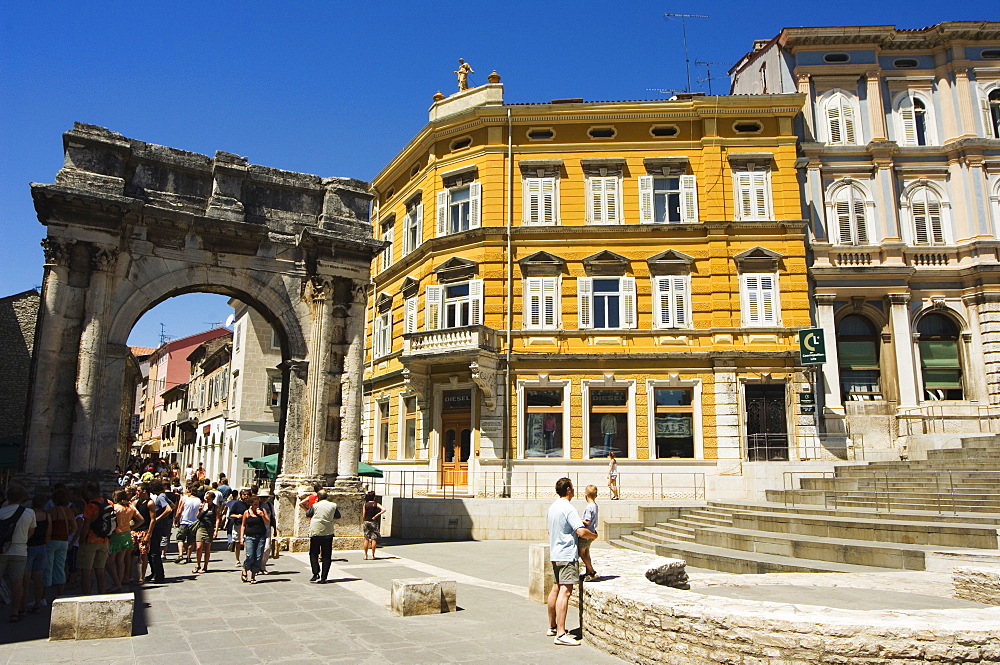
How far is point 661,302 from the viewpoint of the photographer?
27000 mm

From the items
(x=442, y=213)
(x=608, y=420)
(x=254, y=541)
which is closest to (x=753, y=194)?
(x=608, y=420)

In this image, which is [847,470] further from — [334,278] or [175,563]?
[175,563]

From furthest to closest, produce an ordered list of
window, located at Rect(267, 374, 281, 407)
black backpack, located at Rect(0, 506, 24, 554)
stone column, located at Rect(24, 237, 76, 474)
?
window, located at Rect(267, 374, 281, 407) < stone column, located at Rect(24, 237, 76, 474) < black backpack, located at Rect(0, 506, 24, 554)

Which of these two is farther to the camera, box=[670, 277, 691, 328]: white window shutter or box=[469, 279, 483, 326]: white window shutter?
box=[469, 279, 483, 326]: white window shutter

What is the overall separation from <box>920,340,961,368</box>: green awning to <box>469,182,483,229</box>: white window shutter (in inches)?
723

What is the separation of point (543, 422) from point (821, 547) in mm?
14468

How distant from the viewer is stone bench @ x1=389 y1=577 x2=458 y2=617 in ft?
32.0

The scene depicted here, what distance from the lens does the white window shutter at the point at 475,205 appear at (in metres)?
28.4

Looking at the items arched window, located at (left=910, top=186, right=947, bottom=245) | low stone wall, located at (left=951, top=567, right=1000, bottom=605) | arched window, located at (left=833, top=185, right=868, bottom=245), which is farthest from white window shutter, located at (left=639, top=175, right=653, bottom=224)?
low stone wall, located at (left=951, top=567, right=1000, bottom=605)

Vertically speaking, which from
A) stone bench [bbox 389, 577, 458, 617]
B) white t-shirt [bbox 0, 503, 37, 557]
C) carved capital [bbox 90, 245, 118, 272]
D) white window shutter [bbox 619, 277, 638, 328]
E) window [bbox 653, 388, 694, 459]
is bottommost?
stone bench [bbox 389, 577, 458, 617]

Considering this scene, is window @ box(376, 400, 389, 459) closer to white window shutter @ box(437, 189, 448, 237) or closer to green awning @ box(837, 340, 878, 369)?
white window shutter @ box(437, 189, 448, 237)

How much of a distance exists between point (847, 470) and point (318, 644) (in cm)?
1864

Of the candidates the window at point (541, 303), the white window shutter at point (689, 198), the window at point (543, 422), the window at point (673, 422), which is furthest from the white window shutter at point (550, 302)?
the white window shutter at point (689, 198)

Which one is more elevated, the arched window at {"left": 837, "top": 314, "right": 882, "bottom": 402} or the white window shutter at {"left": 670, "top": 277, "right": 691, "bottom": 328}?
the white window shutter at {"left": 670, "top": 277, "right": 691, "bottom": 328}
